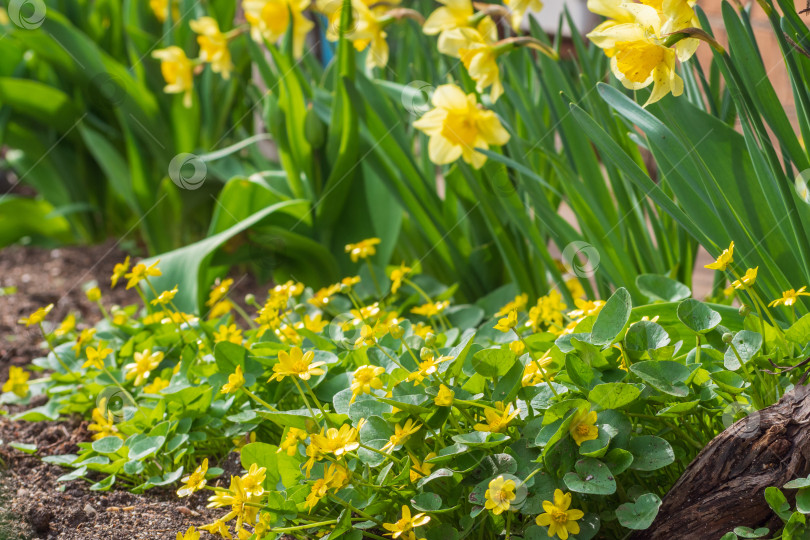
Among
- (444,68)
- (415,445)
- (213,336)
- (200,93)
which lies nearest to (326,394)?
(415,445)

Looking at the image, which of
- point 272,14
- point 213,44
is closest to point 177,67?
point 213,44

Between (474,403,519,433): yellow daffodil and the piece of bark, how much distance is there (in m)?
0.18

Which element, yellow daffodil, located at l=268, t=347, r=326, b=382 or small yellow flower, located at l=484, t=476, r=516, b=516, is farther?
yellow daffodil, located at l=268, t=347, r=326, b=382

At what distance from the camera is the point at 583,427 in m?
0.74

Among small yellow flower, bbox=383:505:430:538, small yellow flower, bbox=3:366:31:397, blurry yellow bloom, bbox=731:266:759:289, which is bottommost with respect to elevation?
small yellow flower, bbox=383:505:430:538

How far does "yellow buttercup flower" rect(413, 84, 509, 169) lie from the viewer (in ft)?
4.26

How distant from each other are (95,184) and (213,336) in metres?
1.78

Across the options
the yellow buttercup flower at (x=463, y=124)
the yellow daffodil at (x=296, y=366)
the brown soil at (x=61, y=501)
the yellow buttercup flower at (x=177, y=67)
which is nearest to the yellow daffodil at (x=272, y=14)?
the yellow buttercup flower at (x=177, y=67)

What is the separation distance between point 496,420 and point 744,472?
24cm

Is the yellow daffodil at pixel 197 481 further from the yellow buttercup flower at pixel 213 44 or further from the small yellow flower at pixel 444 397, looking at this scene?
the yellow buttercup flower at pixel 213 44

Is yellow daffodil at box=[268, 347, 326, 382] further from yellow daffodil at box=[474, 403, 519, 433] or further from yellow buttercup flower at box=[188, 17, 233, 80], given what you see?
yellow buttercup flower at box=[188, 17, 233, 80]

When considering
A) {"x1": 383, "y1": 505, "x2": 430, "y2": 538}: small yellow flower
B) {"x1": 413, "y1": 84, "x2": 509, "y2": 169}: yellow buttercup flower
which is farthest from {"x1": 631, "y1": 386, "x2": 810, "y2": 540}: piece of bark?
{"x1": 413, "y1": 84, "x2": 509, "y2": 169}: yellow buttercup flower

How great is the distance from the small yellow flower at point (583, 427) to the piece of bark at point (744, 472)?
0.12 metres

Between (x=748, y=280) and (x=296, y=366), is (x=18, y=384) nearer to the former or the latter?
(x=296, y=366)
